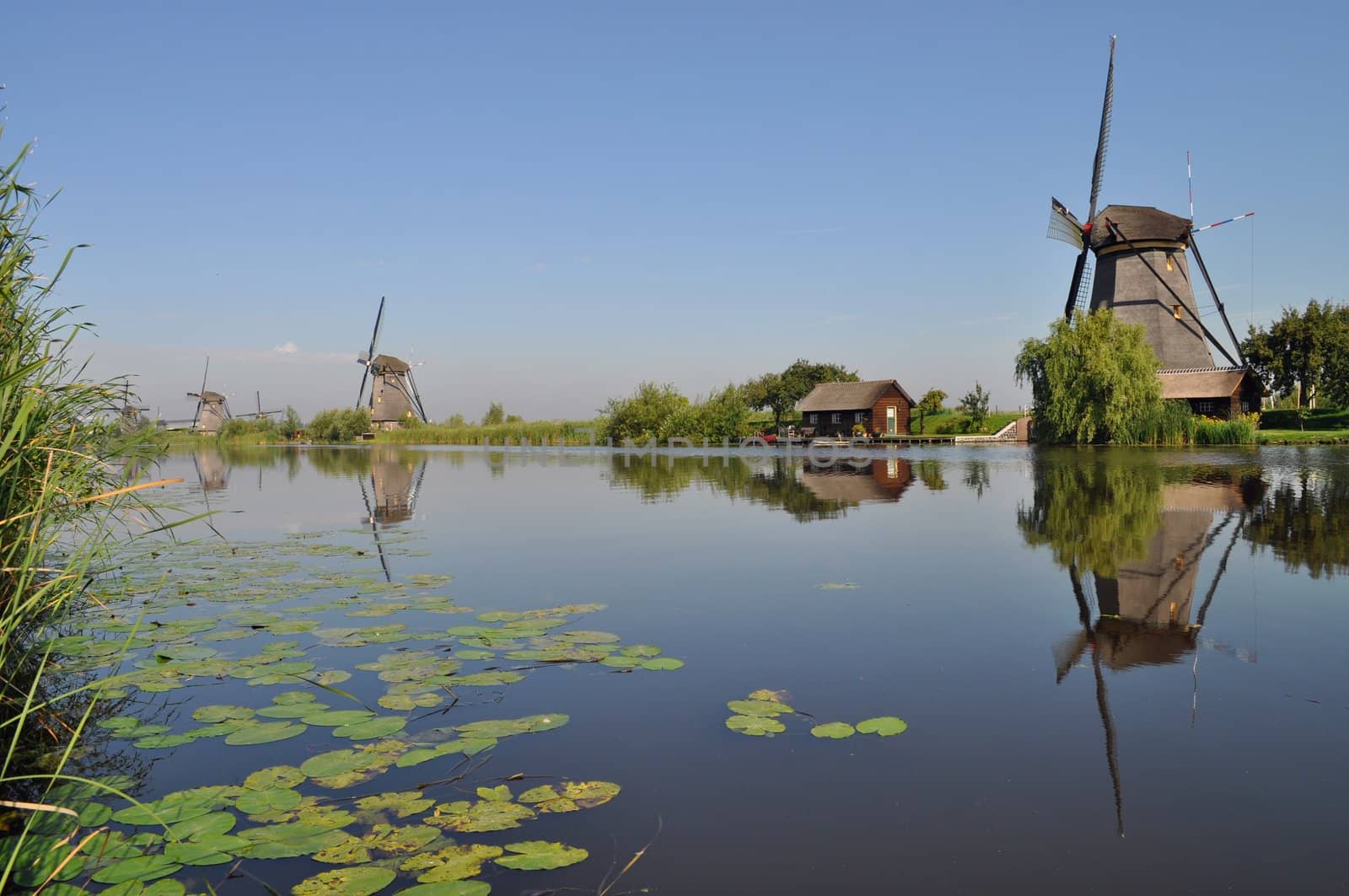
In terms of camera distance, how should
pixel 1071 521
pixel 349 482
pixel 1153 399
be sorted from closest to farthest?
1. pixel 1071 521
2. pixel 349 482
3. pixel 1153 399

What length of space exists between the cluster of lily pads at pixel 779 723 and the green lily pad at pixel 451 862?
170 centimetres

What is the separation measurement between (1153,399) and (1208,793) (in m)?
36.1

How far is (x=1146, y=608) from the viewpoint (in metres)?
7.11

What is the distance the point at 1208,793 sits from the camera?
364cm

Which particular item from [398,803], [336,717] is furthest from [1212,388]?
[398,803]

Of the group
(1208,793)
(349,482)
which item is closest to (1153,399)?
(349,482)

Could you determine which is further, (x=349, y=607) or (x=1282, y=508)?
(x=1282, y=508)

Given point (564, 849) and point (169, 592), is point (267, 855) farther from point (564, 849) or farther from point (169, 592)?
point (169, 592)

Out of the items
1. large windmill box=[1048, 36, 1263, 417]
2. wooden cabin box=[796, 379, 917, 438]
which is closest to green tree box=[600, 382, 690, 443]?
wooden cabin box=[796, 379, 917, 438]

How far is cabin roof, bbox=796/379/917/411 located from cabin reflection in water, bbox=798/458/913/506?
65.1ft

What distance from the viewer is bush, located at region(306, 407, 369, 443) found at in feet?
238

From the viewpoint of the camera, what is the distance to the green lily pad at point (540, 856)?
309cm

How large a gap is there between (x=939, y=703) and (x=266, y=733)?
3754 millimetres

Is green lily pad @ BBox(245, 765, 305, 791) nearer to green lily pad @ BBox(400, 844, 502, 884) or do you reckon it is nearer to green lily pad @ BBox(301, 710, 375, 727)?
green lily pad @ BBox(301, 710, 375, 727)
